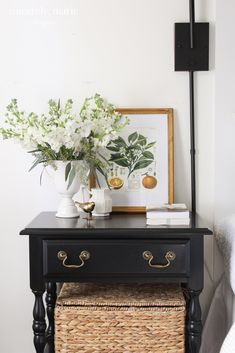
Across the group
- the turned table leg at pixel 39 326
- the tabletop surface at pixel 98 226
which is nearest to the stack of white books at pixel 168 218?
the tabletop surface at pixel 98 226

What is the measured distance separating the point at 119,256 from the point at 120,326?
0.27m

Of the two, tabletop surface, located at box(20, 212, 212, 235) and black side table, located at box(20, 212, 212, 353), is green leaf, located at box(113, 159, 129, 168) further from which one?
black side table, located at box(20, 212, 212, 353)

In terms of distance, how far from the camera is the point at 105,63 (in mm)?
2180

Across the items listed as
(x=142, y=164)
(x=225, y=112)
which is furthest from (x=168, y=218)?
(x=225, y=112)

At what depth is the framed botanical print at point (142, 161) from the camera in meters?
2.17

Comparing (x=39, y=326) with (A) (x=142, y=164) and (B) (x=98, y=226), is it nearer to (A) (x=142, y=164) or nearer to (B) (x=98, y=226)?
(B) (x=98, y=226)

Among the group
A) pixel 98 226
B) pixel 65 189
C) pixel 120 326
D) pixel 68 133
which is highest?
pixel 68 133

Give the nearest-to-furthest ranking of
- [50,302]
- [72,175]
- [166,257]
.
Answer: [166,257], [72,175], [50,302]

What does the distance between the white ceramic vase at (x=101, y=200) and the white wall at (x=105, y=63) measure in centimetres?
28

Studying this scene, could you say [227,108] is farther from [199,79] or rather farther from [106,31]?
[106,31]

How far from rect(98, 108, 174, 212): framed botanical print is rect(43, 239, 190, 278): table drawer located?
378 mm

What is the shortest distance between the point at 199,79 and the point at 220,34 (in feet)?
0.65

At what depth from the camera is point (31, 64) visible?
86.3 inches

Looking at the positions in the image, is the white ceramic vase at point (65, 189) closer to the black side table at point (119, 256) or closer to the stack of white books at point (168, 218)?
the black side table at point (119, 256)
